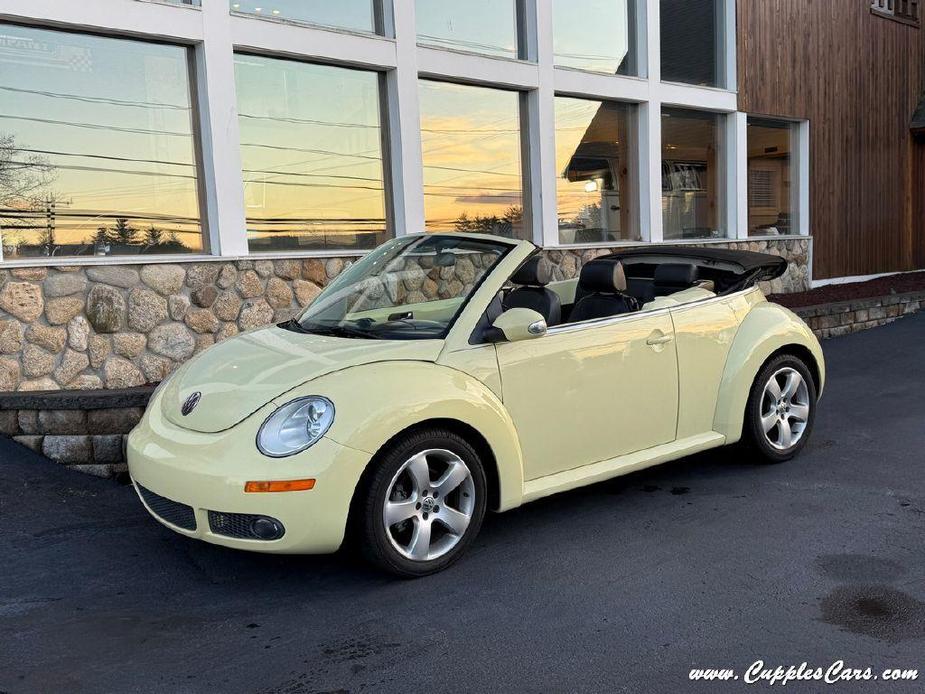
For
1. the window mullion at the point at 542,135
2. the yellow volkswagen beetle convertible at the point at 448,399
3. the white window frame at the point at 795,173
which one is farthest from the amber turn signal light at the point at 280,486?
the white window frame at the point at 795,173

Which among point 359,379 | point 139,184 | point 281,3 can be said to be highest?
point 281,3

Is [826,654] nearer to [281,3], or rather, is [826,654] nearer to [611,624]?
[611,624]

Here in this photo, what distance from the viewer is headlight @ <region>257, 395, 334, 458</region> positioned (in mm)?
3580

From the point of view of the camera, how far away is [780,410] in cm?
552

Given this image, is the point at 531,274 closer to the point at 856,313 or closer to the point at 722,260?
the point at 722,260

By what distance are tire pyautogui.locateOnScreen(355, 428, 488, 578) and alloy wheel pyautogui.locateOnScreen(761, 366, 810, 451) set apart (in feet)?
7.47

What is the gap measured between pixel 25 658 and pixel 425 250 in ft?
9.07

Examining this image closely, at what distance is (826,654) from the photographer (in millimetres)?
3059

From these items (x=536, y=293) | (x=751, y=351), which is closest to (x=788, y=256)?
(x=751, y=351)

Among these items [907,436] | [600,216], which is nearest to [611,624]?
[907,436]

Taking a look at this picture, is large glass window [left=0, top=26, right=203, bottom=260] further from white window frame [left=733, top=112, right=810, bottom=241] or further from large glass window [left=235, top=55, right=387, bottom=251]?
white window frame [left=733, top=112, right=810, bottom=241]

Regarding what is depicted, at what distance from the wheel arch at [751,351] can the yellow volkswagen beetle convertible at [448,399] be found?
0.04 ft

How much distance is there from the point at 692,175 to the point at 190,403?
10.4 metres

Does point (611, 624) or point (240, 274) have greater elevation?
point (240, 274)
